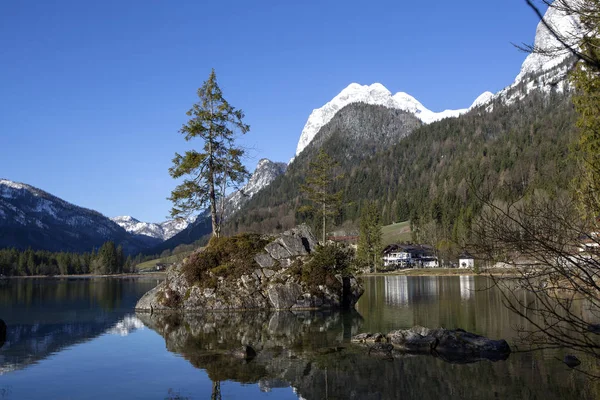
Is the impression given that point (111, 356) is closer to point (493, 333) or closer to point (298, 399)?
point (298, 399)

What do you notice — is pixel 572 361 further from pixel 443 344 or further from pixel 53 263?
pixel 53 263

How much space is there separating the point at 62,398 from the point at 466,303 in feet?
113

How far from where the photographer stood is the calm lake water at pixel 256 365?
50.3 feet

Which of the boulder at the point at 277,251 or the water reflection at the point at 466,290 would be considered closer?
the boulder at the point at 277,251

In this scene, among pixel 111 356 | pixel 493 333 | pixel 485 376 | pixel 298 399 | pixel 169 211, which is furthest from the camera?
pixel 169 211

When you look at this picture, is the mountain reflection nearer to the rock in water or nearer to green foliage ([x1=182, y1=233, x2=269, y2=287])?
the rock in water

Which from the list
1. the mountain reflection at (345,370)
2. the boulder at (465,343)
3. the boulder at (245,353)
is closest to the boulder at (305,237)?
the mountain reflection at (345,370)

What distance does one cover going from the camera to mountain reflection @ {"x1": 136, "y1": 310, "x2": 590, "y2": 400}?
49.5ft

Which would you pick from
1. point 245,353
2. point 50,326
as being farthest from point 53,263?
point 245,353

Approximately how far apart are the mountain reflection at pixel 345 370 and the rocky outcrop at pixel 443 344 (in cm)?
86

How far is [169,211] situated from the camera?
1885 inches

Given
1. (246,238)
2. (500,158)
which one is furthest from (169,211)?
(500,158)

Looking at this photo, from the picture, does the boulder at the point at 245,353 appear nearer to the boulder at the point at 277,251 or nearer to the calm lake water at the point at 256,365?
the calm lake water at the point at 256,365

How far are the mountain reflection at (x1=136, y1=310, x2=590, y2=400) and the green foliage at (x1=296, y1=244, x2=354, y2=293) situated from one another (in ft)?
42.1
